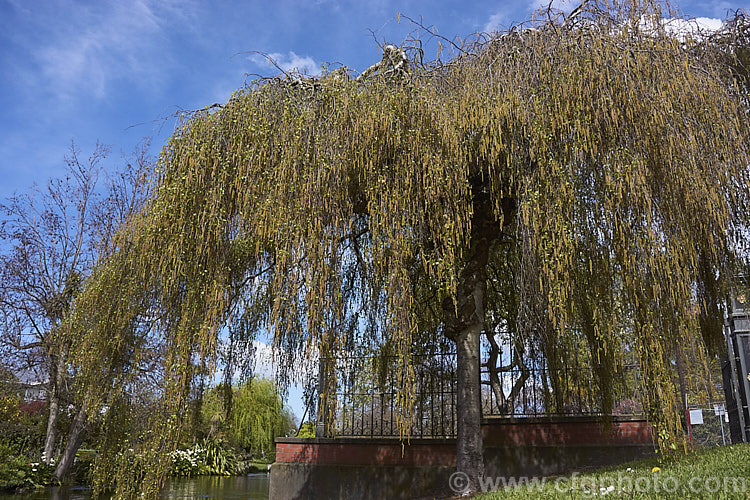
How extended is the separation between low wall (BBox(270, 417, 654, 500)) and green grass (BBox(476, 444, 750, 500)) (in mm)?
2272

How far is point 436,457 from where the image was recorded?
7.42 meters

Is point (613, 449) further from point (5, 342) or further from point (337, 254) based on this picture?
point (5, 342)

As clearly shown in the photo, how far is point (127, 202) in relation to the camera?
1357 centimetres

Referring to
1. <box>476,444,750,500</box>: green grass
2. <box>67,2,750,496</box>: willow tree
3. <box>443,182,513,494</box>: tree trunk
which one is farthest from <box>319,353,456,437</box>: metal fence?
<box>476,444,750,500</box>: green grass

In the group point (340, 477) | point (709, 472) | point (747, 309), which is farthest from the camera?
point (340, 477)

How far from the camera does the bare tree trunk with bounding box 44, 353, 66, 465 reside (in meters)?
11.7

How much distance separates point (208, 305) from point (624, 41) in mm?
4579

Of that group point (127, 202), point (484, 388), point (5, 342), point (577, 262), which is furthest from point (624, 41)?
point (5, 342)

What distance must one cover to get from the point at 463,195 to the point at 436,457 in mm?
4180

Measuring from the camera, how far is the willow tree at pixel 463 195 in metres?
4.43

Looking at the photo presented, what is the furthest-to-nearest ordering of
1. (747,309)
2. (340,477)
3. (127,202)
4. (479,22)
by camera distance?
(127,202), (340,477), (747,309), (479,22)

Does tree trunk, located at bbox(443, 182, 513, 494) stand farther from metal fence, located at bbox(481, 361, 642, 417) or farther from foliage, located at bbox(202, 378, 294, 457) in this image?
foliage, located at bbox(202, 378, 294, 457)

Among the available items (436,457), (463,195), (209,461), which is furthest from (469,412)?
(209,461)

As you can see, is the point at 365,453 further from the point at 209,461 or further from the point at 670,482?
the point at 209,461
